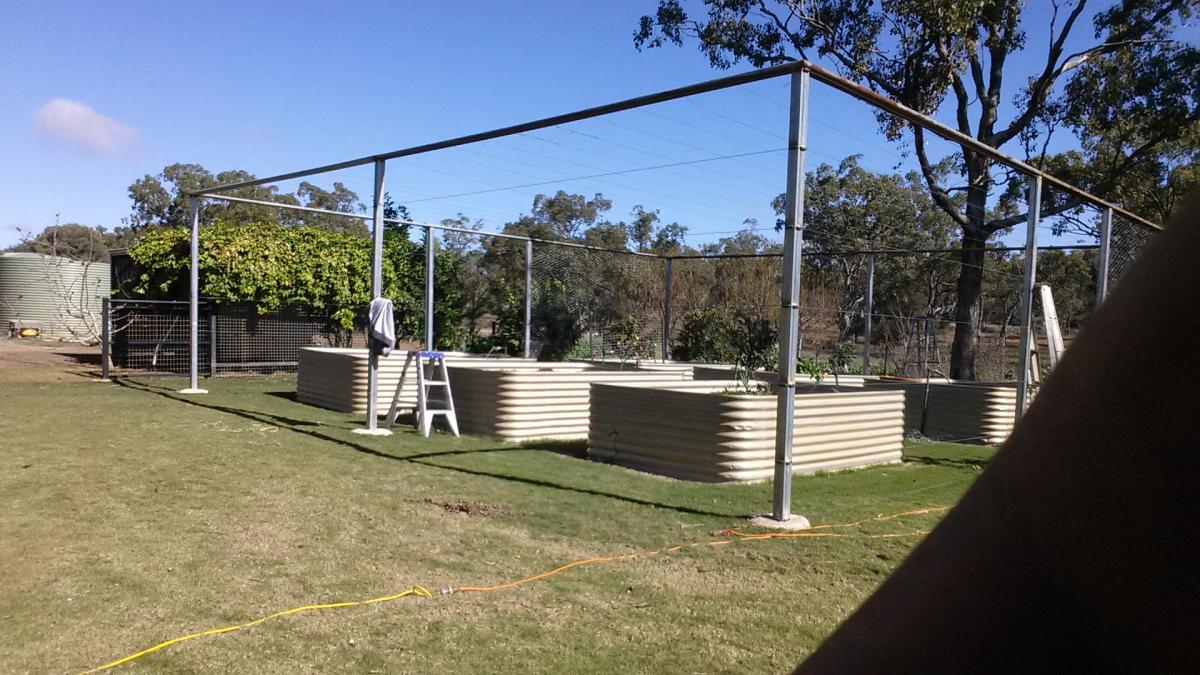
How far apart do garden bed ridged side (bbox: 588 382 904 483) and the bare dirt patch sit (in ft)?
7.02

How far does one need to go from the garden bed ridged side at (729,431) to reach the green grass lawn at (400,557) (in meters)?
0.26

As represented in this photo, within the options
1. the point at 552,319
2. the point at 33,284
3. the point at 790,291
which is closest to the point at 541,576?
the point at 790,291

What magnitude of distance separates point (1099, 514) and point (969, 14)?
56.0ft

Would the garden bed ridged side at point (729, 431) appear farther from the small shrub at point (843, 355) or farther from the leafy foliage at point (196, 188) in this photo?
the leafy foliage at point (196, 188)

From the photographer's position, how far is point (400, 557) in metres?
4.76

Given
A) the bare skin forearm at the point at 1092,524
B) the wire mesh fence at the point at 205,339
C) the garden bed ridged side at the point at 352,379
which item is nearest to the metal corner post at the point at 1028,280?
the garden bed ridged side at the point at 352,379

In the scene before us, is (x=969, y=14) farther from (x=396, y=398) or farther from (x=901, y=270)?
(x=396, y=398)

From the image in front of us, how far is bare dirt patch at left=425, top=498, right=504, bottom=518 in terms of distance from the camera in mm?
5905

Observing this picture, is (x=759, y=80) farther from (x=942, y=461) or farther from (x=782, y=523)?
(x=942, y=461)

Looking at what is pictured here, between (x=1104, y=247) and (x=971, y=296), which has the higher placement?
(x=1104, y=247)

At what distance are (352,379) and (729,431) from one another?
667cm

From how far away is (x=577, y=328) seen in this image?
1859cm

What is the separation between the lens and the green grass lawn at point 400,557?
3.45 m

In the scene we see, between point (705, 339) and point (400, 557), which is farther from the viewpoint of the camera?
point (705, 339)
